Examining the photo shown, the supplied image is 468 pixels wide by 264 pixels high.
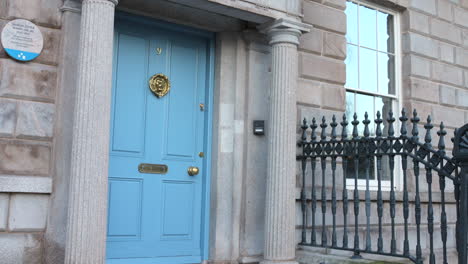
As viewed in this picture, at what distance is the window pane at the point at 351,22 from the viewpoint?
7.32 meters

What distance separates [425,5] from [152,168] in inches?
205

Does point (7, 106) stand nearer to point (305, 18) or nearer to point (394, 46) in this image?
point (305, 18)

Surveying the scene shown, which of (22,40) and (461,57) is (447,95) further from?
(22,40)

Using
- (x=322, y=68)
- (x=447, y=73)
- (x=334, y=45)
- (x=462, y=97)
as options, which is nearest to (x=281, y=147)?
(x=322, y=68)

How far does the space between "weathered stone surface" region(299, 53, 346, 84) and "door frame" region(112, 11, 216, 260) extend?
117 centimetres

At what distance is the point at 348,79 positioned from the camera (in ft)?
23.6

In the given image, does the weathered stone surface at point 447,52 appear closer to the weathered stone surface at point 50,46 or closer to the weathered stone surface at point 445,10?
the weathered stone surface at point 445,10

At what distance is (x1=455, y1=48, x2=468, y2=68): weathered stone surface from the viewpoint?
27.6 feet

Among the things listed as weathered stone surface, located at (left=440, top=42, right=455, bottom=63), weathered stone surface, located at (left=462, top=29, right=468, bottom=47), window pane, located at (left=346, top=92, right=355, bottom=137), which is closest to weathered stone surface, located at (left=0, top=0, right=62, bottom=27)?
window pane, located at (left=346, top=92, right=355, bottom=137)

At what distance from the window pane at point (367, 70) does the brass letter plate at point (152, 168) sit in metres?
3.26

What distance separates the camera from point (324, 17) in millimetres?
6727

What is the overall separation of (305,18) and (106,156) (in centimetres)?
336

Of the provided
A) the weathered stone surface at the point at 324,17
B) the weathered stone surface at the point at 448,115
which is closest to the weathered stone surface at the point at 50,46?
the weathered stone surface at the point at 324,17

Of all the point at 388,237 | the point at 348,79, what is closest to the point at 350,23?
the point at 348,79
